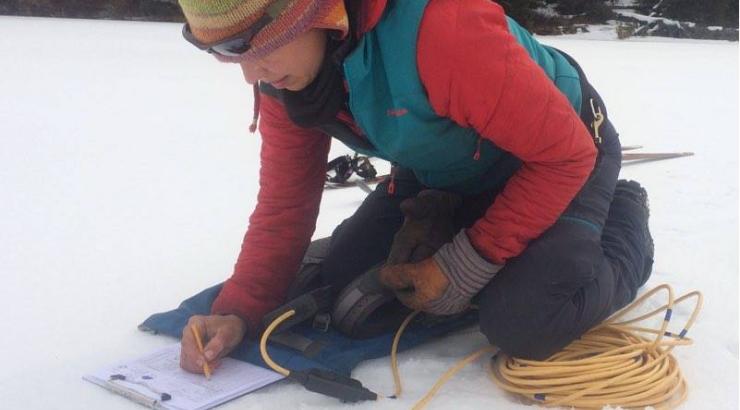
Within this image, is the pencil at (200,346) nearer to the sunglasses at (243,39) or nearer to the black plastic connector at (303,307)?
the black plastic connector at (303,307)

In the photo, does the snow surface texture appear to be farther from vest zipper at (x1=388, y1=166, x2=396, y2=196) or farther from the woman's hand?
vest zipper at (x1=388, y1=166, x2=396, y2=196)

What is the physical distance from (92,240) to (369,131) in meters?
1.15

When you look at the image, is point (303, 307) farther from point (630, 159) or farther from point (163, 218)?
point (630, 159)

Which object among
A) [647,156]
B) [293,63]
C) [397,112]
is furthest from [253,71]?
[647,156]

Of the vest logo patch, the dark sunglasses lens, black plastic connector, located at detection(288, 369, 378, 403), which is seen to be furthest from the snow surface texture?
the dark sunglasses lens

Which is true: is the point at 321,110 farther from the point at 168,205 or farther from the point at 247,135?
the point at 247,135

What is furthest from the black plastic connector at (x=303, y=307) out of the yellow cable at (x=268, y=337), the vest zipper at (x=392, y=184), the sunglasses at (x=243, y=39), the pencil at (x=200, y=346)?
the sunglasses at (x=243, y=39)

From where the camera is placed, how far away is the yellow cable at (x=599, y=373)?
132 cm

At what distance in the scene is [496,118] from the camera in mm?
1291

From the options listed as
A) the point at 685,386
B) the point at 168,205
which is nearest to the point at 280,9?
the point at 685,386

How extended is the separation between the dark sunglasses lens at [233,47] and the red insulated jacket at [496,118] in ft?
0.63

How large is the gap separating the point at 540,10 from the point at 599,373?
17.2 metres

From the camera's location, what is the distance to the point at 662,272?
6.41 ft

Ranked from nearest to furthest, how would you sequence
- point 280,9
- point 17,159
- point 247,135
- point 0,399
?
point 280,9 → point 0,399 → point 17,159 → point 247,135
